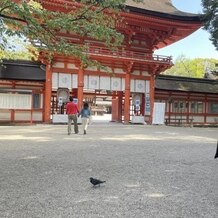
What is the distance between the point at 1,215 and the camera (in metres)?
4.50

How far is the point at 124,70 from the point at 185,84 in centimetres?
650

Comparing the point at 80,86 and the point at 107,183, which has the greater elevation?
the point at 80,86

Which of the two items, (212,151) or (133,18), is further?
(133,18)

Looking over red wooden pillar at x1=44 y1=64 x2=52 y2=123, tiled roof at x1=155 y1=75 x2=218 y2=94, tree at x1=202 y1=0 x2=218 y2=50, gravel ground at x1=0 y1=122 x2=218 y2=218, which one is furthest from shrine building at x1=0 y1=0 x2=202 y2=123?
gravel ground at x1=0 y1=122 x2=218 y2=218

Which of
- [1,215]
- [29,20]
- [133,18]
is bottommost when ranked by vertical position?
[1,215]

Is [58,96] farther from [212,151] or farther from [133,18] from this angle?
[212,151]

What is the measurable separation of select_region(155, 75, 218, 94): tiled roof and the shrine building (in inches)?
56.6

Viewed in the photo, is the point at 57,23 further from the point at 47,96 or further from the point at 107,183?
the point at 47,96

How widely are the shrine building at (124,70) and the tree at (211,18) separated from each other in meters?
0.62

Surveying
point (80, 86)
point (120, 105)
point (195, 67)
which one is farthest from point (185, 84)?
point (195, 67)

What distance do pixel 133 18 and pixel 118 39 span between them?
1649cm

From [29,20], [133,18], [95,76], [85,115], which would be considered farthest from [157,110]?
[29,20]

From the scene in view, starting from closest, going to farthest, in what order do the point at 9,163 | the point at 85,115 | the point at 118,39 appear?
the point at 118,39 → the point at 9,163 → the point at 85,115

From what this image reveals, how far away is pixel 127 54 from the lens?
2453 centimetres
